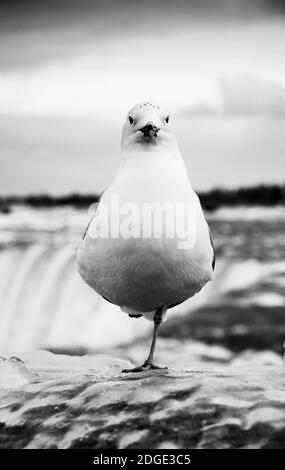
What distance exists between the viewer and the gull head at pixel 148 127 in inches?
91.4

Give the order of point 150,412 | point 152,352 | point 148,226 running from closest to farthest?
point 150,412 < point 148,226 < point 152,352

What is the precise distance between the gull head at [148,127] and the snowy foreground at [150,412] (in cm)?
79

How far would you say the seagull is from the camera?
7.54ft

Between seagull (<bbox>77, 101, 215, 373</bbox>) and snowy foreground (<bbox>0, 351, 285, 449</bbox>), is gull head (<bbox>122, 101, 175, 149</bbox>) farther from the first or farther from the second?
snowy foreground (<bbox>0, 351, 285, 449</bbox>)

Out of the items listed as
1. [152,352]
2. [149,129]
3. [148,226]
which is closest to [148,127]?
[149,129]

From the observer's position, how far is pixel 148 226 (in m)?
2.29

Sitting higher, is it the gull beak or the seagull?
the gull beak

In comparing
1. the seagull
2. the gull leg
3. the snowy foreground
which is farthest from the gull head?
the snowy foreground

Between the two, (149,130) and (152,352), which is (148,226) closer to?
(149,130)

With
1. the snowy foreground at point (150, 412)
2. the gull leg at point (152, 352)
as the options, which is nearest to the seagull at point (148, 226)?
the gull leg at point (152, 352)

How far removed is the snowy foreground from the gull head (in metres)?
0.79

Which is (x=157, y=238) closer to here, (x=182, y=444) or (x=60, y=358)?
(x=182, y=444)

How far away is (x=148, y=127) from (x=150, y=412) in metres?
0.90
